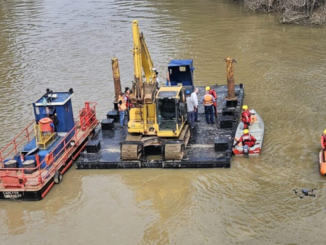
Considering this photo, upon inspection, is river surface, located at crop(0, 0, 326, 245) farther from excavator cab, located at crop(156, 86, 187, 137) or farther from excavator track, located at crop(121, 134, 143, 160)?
excavator cab, located at crop(156, 86, 187, 137)

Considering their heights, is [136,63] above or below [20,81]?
above

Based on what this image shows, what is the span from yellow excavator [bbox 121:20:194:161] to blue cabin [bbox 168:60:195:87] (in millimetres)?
4976

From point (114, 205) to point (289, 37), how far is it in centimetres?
Answer: 2387

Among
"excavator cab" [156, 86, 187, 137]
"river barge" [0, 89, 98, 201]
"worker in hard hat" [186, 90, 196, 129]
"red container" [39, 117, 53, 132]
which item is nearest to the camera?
"river barge" [0, 89, 98, 201]

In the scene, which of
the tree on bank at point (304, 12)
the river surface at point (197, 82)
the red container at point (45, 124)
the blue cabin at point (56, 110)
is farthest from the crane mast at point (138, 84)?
the tree on bank at point (304, 12)

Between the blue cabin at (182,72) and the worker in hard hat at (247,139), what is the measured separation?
21.4 feet

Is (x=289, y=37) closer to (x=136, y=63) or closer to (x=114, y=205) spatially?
(x=136, y=63)

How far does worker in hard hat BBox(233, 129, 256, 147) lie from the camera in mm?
18264

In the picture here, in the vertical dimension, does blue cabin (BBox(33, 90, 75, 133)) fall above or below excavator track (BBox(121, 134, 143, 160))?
above

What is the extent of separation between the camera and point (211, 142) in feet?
62.4

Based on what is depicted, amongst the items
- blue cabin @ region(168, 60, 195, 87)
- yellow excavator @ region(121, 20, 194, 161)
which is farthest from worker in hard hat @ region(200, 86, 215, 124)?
blue cabin @ region(168, 60, 195, 87)

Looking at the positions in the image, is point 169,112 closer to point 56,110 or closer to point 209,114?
point 209,114

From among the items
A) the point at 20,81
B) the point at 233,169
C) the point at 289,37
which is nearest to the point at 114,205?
the point at 233,169

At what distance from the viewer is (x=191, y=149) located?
1858cm
